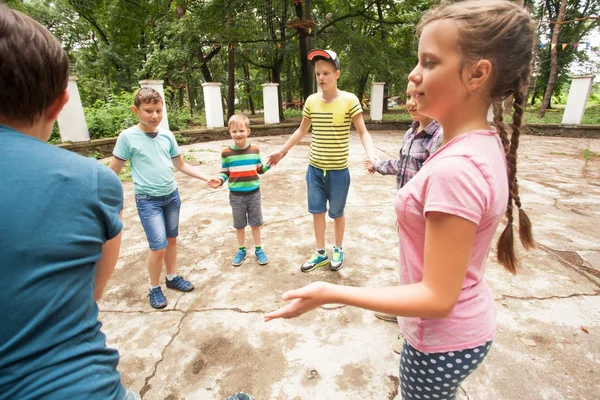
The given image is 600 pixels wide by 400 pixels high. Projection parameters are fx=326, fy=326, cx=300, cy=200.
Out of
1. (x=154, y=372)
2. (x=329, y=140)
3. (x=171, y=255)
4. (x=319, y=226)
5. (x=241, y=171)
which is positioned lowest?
(x=154, y=372)

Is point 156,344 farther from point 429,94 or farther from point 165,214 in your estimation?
point 429,94

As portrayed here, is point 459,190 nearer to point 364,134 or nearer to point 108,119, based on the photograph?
point 364,134

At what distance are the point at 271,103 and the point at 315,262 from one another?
32.4 feet

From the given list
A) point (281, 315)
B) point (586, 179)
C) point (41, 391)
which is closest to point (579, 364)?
point (281, 315)

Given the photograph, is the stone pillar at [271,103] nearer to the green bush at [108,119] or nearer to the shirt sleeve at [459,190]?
the green bush at [108,119]

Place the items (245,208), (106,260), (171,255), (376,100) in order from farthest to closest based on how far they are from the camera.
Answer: (376,100) → (245,208) → (171,255) → (106,260)

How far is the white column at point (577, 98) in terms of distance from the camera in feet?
35.3

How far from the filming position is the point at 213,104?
1054cm

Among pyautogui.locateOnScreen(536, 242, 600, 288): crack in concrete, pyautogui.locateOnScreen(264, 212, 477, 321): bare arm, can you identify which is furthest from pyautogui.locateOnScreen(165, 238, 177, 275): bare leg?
pyautogui.locateOnScreen(536, 242, 600, 288): crack in concrete

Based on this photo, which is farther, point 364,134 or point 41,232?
point 364,134

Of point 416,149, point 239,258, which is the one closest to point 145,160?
point 239,258

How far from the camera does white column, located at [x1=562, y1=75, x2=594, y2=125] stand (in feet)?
35.3

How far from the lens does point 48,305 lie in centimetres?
70

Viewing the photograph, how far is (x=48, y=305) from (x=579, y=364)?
101 inches
